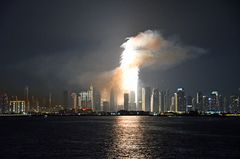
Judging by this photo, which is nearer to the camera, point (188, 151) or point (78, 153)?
point (78, 153)

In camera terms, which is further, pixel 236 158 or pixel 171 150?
pixel 171 150

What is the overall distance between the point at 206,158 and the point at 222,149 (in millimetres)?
12891

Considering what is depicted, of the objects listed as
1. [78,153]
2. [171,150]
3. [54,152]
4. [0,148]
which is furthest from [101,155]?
[0,148]

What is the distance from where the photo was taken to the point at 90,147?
73.5 metres

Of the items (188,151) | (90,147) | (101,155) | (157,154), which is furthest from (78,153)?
(188,151)

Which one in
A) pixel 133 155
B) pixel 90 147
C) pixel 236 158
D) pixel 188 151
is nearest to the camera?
pixel 236 158

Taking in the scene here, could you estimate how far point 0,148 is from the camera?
69.8 metres

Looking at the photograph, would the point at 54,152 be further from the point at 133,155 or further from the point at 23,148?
the point at 133,155

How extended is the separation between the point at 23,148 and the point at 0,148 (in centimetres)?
421

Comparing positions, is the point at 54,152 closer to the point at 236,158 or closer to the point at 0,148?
the point at 0,148

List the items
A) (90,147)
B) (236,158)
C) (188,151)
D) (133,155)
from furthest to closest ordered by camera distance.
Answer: (90,147), (188,151), (133,155), (236,158)

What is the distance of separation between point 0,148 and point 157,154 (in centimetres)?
2946

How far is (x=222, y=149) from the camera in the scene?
7175 centimetres

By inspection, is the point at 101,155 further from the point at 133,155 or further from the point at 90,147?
the point at 90,147
